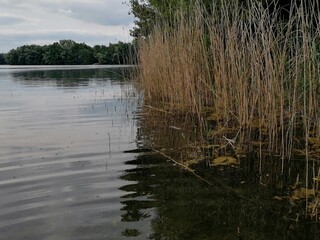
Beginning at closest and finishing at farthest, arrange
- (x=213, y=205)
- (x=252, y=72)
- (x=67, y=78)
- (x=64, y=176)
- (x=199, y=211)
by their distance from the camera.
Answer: (x=199, y=211), (x=213, y=205), (x=64, y=176), (x=252, y=72), (x=67, y=78)

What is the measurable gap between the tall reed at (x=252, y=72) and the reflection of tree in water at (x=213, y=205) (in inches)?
25.4

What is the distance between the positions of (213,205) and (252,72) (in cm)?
246

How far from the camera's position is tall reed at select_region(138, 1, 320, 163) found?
494 cm

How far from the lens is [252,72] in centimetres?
540

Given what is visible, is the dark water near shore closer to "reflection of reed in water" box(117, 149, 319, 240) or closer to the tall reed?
"reflection of reed in water" box(117, 149, 319, 240)

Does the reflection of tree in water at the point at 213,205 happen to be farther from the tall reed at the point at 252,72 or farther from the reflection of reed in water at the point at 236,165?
the tall reed at the point at 252,72

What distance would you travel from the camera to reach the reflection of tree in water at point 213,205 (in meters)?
3.01

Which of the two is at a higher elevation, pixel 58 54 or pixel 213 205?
pixel 58 54

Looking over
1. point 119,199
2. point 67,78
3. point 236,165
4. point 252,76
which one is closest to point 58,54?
point 67,78

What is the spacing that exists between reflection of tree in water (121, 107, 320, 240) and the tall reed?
2.11 feet

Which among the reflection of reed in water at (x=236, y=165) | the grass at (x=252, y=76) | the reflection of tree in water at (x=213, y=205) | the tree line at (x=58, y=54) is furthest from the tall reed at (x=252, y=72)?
the tree line at (x=58, y=54)

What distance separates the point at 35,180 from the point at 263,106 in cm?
330

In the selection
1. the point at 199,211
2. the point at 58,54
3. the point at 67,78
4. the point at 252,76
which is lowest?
the point at 199,211

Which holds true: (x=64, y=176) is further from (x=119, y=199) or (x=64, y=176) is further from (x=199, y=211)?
(x=199, y=211)
